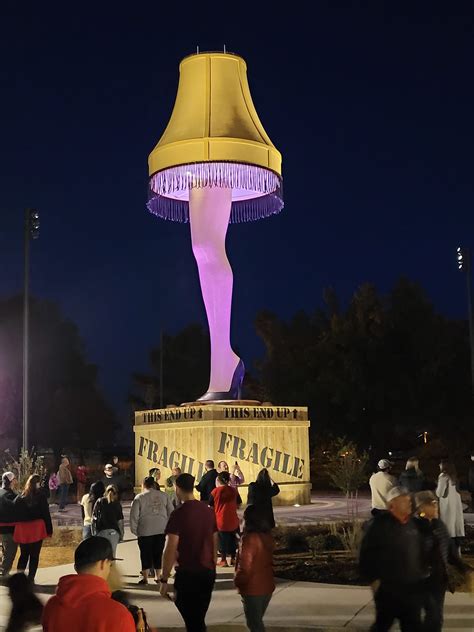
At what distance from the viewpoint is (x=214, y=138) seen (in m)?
23.2

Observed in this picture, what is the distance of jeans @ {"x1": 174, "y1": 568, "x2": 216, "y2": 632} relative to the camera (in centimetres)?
666

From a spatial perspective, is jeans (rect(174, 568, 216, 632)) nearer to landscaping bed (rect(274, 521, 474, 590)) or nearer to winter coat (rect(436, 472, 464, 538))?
landscaping bed (rect(274, 521, 474, 590))

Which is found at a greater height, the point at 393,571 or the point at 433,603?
the point at 393,571

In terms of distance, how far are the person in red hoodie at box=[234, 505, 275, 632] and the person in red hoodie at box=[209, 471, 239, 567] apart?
15.9 feet

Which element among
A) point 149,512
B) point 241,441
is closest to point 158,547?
point 149,512

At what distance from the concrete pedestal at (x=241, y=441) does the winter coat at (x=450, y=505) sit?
11.0 metres

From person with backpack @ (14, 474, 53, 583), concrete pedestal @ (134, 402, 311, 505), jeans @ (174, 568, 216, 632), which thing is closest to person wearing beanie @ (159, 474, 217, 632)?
jeans @ (174, 568, 216, 632)

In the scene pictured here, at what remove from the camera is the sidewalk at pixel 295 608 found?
28.2 ft

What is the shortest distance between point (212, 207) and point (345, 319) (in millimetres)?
19000

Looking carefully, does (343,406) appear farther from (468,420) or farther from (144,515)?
(144,515)

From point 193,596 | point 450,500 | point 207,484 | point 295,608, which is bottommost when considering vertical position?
point 295,608

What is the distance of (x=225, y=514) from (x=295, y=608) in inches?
121

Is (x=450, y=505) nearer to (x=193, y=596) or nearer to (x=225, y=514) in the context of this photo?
(x=225, y=514)

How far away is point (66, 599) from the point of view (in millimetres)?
3760
